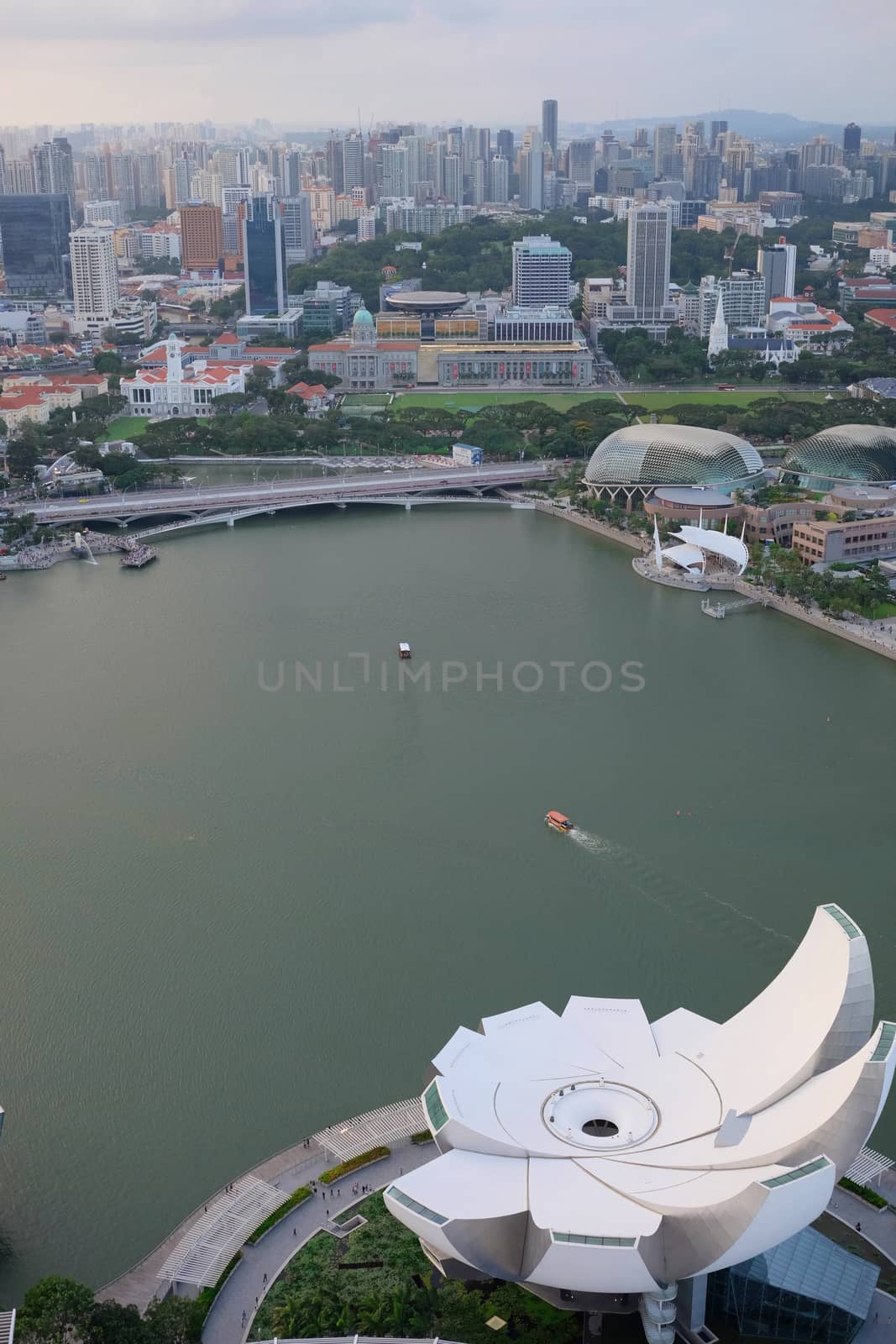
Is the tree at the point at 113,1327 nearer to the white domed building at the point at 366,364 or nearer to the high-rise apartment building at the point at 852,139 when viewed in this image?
the white domed building at the point at 366,364

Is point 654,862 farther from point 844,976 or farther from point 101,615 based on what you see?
point 101,615

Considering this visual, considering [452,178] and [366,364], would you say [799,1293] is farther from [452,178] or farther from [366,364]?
[452,178]

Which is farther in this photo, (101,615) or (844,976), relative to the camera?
(101,615)

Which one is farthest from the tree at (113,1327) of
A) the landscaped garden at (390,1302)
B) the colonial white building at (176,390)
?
the colonial white building at (176,390)

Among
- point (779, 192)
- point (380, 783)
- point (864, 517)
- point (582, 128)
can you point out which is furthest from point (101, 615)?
point (582, 128)

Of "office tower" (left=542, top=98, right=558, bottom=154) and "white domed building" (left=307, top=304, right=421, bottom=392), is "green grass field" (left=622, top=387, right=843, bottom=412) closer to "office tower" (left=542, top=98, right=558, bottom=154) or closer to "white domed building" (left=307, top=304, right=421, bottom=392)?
"white domed building" (left=307, top=304, right=421, bottom=392)

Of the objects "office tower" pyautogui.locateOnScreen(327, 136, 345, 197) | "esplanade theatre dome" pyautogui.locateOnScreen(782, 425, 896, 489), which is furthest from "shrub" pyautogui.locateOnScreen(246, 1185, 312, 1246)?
"office tower" pyautogui.locateOnScreen(327, 136, 345, 197)
